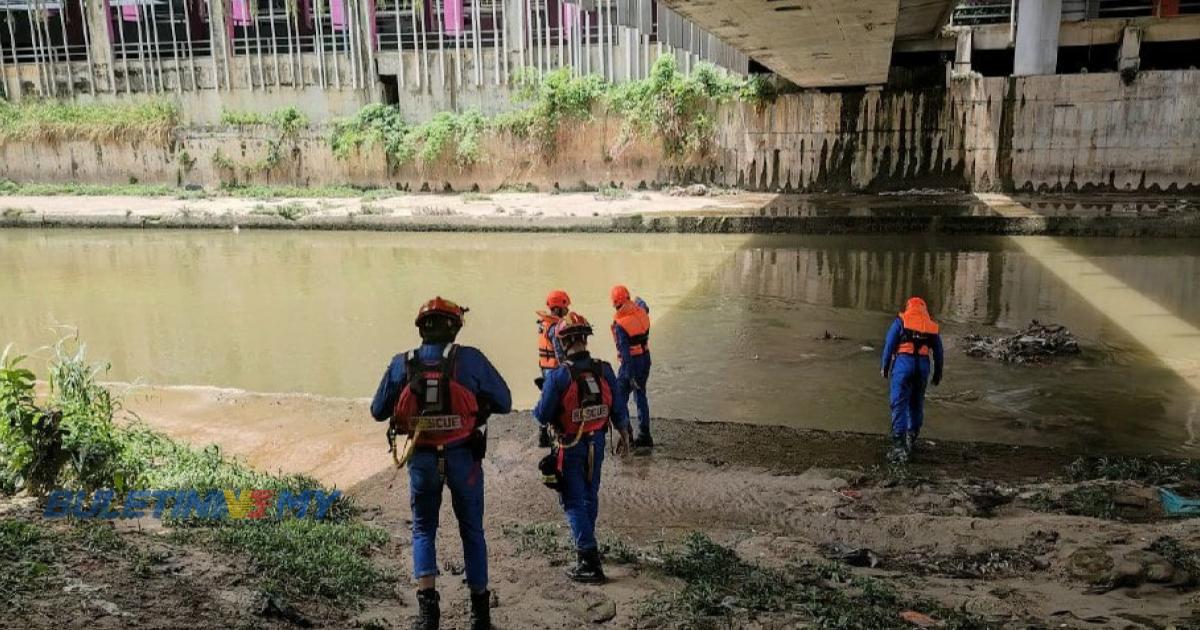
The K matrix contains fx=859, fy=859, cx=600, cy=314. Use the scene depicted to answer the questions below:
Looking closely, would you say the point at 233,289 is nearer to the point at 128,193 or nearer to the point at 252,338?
the point at 252,338

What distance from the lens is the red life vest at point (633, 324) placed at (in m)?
7.95

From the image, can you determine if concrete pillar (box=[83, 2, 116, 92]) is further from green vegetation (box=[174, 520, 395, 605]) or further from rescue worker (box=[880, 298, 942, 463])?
rescue worker (box=[880, 298, 942, 463])

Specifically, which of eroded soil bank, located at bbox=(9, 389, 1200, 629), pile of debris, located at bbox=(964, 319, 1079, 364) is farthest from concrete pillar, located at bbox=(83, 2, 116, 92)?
pile of debris, located at bbox=(964, 319, 1079, 364)

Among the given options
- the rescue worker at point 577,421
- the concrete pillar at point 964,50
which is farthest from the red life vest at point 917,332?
the concrete pillar at point 964,50

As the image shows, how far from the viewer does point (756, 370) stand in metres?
11.1

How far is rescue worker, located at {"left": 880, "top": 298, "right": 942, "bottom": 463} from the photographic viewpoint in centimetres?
775

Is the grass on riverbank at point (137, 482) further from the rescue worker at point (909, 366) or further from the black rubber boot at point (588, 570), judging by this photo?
the rescue worker at point (909, 366)

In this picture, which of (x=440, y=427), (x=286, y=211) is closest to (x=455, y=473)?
(x=440, y=427)

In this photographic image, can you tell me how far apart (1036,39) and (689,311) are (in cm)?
1581

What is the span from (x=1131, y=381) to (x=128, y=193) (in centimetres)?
3106

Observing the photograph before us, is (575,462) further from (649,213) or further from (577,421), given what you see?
(649,213)

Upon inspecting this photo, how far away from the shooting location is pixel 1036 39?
2358 cm

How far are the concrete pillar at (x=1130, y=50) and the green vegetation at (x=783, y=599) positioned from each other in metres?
23.4

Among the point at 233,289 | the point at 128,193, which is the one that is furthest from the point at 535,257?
the point at 128,193
